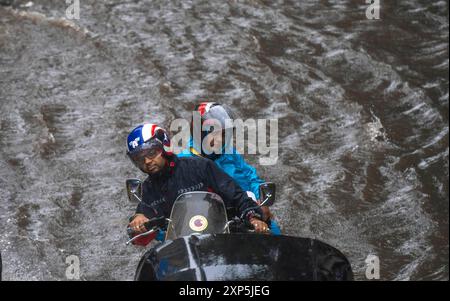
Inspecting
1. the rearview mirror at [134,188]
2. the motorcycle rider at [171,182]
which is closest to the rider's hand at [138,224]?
the motorcycle rider at [171,182]

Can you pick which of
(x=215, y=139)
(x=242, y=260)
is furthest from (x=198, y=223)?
(x=215, y=139)

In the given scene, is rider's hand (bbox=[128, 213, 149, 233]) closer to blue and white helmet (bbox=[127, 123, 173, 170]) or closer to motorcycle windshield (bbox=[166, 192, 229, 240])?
motorcycle windshield (bbox=[166, 192, 229, 240])

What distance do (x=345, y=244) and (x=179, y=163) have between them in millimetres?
3323

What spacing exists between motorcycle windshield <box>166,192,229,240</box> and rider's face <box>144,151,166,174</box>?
0.35 metres

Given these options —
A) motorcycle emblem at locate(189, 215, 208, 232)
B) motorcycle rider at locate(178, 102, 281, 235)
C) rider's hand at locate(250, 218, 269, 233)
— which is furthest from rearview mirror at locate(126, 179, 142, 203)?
rider's hand at locate(250, 218, 269, 233)

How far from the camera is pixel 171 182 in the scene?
22.3 ft

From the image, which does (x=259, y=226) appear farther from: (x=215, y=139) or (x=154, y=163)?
(x=215, y=139)

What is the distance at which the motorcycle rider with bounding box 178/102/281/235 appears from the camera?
7543 mm

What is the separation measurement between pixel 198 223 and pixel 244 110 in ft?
20.7

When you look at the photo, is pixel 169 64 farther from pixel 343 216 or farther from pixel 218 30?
pixel 343 216

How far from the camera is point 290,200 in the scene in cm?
1030

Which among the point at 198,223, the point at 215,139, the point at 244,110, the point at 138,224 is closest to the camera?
the point at 198,223
